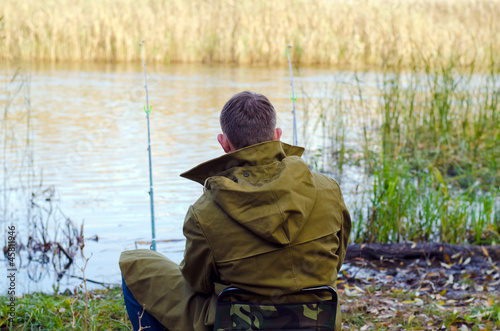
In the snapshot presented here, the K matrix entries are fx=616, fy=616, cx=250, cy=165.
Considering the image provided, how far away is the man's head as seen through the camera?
198 cm

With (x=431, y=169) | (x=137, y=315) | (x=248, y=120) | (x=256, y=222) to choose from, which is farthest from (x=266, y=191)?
(x=431, y=169)

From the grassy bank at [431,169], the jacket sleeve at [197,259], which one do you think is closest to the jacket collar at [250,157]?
the jacket sleeve at [197,259]

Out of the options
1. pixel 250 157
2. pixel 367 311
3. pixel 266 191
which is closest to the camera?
pixel 266 191

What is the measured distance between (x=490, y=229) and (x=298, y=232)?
303 cm

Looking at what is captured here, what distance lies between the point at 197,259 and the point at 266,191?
33 centimetres

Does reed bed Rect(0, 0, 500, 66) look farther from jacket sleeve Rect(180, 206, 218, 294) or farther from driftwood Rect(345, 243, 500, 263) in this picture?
jacket sleeve Rect(180, 206, 218, 294)

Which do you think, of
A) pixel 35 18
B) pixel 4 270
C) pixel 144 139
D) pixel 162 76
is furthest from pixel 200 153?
pixel 35 18

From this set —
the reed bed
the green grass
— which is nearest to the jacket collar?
the green grass

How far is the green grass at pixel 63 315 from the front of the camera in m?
2.79

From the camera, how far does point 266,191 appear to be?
1.81 meters

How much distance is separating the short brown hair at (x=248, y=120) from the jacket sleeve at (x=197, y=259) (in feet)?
0.93

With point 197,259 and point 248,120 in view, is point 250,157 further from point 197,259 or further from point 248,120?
point 197,259

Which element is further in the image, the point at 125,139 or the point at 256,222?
the point at 125,139

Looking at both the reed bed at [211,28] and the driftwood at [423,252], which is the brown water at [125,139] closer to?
the reed bed at [211,28]
